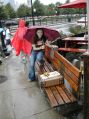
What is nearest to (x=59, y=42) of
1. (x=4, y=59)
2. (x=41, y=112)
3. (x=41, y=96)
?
(x=4, y=59)

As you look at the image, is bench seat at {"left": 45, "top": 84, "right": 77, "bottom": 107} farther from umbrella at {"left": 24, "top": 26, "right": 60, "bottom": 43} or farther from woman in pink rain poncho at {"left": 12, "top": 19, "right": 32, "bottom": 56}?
woman in pink rain poncho at {"left": 12, "top": 19, "right": 32, "bottom": 56}

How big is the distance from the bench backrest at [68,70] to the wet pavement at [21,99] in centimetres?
72

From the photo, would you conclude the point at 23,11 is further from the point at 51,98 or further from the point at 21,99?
the point at 51,98

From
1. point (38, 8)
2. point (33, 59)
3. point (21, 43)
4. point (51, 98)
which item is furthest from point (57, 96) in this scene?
point (38, 8)

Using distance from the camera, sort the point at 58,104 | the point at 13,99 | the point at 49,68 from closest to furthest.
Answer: the point at 58,104
the point at 13,99
the point at 49,68

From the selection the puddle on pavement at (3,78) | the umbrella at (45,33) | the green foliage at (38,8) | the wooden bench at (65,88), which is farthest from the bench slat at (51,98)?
the green foliage at (38,8)

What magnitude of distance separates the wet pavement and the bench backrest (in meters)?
0.72

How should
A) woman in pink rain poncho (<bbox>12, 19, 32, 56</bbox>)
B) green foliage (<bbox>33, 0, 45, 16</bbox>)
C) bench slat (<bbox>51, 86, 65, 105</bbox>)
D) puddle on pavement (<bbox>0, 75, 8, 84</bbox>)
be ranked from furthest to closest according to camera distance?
green foliage (<bbox>33, 0, 45, 16</bbox>)
woman in pink rain poncho (<bbox>12, 19, 32, 56</bbox>)
puddle on pavement (<bbox>0, 75, 8, 84</bbox>)
bench slat (<bbox>51, 86, 65, 105</bbox>)

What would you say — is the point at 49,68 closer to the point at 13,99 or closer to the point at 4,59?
the point at 13,99

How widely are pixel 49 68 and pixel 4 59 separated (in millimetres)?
4912

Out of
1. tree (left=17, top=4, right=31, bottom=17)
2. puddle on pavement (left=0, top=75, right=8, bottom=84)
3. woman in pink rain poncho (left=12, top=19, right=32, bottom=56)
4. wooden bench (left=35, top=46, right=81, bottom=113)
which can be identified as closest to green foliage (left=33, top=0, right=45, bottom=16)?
tree (left=17, top=4, right=31, bottom=17)

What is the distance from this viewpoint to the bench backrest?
5.34 m

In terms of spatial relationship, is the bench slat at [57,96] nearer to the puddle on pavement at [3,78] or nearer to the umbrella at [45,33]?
the umbrella at [45,33]

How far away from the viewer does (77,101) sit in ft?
18.2
